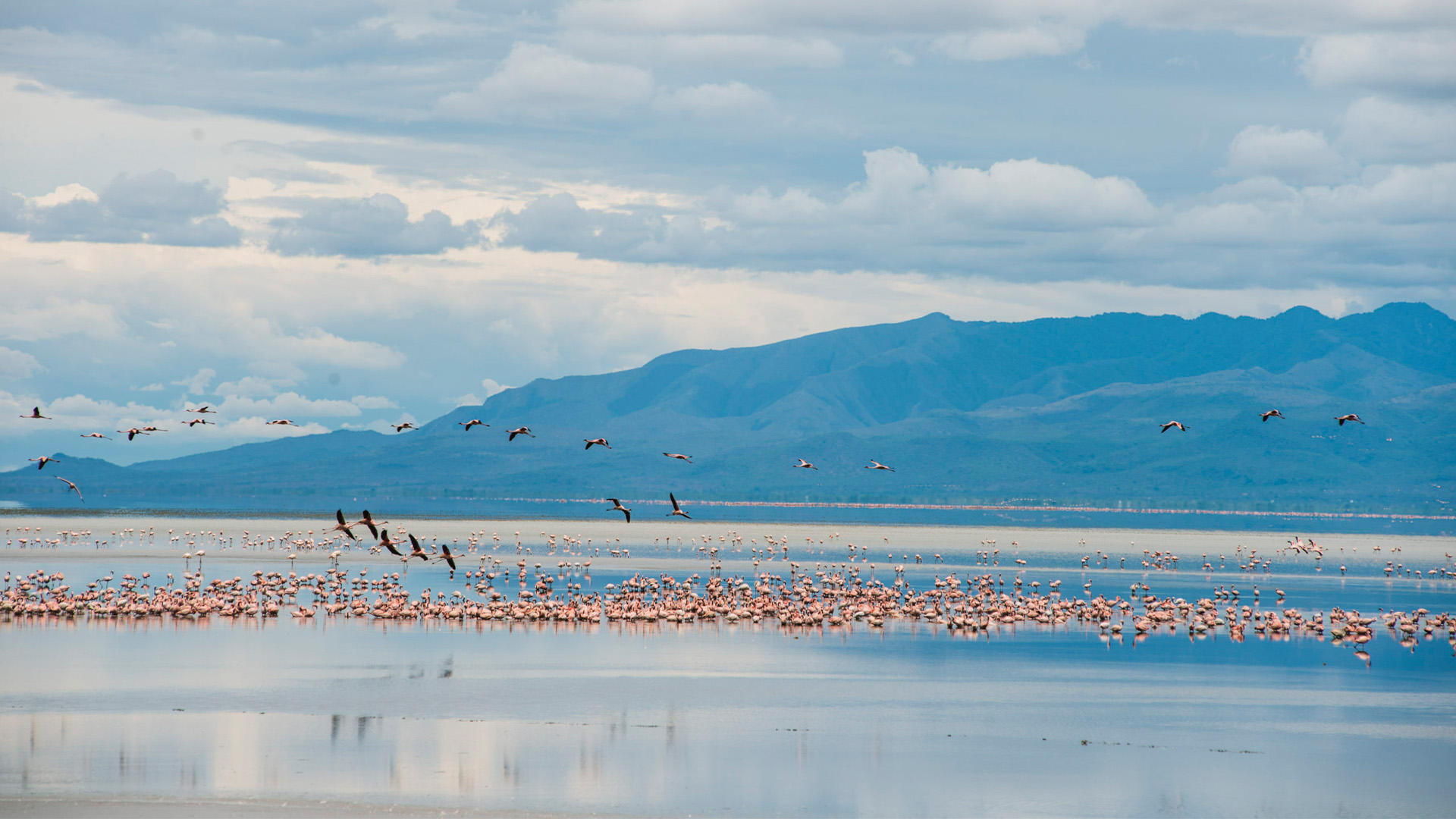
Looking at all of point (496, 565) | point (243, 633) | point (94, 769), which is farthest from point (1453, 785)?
point (496, 565)

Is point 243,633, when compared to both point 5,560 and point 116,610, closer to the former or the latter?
point 116,610

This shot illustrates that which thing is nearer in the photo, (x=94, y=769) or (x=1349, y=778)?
(x=94, y=769)

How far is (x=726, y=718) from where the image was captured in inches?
1357

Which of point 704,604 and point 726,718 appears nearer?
point 726,718

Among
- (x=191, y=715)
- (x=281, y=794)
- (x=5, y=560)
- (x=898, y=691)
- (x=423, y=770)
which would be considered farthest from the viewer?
(x=5, y=560)

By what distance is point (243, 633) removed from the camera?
48.7 metres

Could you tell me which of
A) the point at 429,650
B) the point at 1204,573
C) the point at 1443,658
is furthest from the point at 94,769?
the point at 1204,573

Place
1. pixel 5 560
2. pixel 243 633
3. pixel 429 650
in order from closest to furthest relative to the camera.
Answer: pixel 429 650, pixel 243 633, pixel 5 560

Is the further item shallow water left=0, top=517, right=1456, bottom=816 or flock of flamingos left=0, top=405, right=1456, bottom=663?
flock of flamingos left=0, top=405, right=1456, bottom=663

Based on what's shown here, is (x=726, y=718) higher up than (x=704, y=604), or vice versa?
(x=704, y=604)

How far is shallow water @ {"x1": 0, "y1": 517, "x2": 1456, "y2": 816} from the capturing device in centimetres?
2723

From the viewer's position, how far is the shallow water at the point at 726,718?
27.2 m

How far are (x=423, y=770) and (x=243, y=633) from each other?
23.0 meters

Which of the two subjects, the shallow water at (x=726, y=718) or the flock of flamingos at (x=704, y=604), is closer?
the shallow water at (x=726, y=718)
